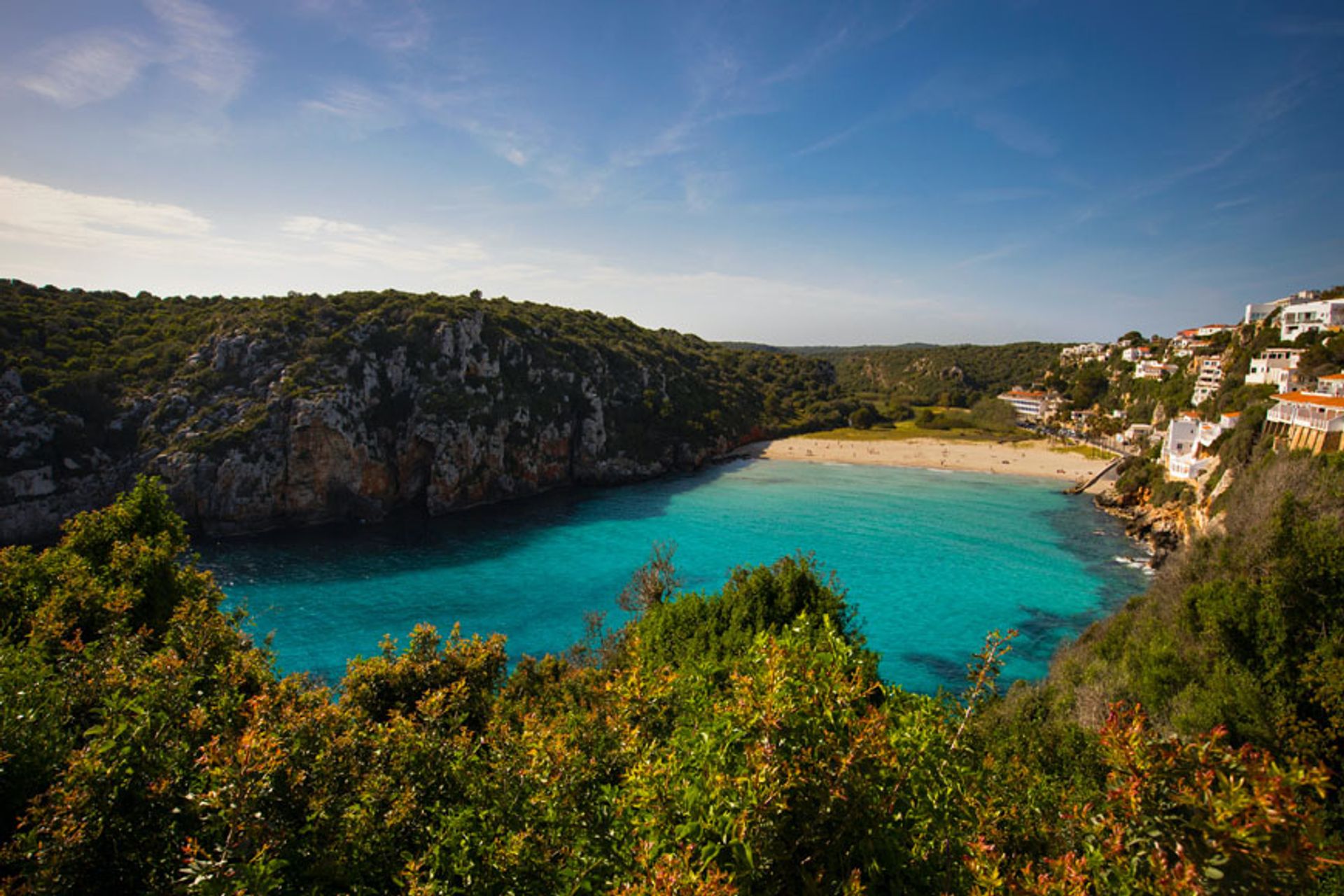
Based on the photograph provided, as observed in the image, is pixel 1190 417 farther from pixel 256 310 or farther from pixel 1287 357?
pixel 256 310

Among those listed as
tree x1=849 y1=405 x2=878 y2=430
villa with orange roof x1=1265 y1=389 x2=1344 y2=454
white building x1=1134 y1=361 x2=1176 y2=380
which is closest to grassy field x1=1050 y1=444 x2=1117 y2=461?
white building x1=1134 y1=361 x2=1176 y2=380

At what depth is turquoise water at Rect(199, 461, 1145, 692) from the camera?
29.4 metres

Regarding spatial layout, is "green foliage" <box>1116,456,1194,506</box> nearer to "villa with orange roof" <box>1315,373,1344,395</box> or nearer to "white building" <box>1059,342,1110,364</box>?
"villa with orange roof" <box>1315,373,1344,395</box>

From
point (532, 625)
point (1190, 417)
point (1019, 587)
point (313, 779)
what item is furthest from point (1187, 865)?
point (1190, 417)

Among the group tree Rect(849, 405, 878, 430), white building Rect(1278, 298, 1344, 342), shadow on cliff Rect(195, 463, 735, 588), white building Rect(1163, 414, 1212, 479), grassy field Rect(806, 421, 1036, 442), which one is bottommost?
shadow on cliff Rect(195, 463, 735, 588)

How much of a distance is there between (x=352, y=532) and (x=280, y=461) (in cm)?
808

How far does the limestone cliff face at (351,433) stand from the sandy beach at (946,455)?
56.5 ft

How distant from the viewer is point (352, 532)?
152 feet

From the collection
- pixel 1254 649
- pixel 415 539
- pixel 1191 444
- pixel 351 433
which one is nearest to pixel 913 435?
pixel 1191 444

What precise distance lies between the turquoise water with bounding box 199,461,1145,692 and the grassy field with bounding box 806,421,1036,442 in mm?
27128

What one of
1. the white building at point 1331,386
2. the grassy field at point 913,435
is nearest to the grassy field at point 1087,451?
the grassy field at point 913,435

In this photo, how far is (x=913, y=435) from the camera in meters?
91.8

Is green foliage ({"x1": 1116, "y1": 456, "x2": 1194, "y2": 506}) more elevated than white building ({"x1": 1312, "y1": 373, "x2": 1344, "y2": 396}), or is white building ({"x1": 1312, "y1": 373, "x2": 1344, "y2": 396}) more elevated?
white building ({"x1": 1312, "y1": 373, "x2": 1344, "y2": 396})

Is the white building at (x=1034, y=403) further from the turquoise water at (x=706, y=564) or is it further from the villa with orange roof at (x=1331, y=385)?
the villa with orange roof at (x=1331, y=385)
